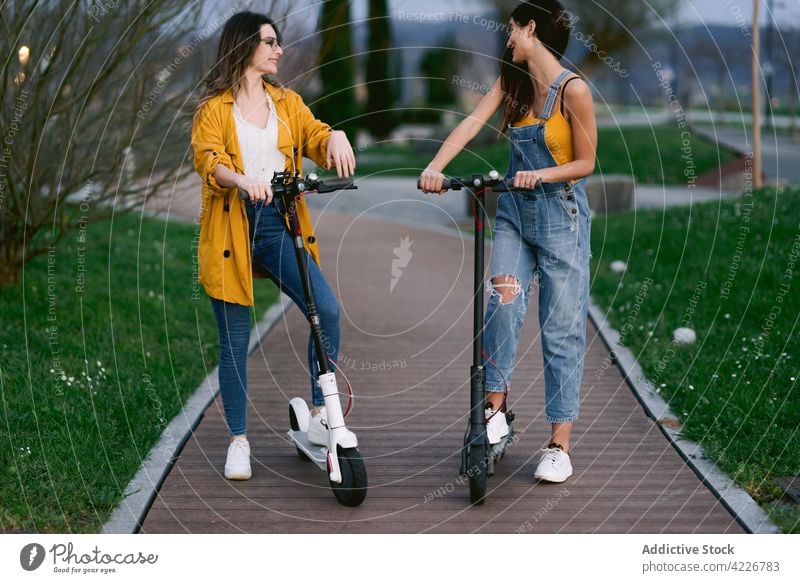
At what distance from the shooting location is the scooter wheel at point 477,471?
4.75 m

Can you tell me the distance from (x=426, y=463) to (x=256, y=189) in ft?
5.38

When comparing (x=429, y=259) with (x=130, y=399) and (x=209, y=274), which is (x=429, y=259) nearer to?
(x=130, y=399)

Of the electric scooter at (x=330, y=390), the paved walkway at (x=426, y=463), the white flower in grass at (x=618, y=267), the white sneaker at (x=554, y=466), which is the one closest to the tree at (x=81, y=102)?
the paved walkway at (x=426, y=463)

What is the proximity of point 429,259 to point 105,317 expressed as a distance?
463cm

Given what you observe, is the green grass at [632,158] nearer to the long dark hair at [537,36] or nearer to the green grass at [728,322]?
the green grass at [728,322]

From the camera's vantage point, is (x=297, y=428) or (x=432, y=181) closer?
(x=432, y=181)

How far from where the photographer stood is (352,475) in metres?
4.75

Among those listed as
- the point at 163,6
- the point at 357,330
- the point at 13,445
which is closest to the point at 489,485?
the point at 13,445

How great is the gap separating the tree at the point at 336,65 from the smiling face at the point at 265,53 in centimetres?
34

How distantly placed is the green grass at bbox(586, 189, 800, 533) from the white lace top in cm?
243

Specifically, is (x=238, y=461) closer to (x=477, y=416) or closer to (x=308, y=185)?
(x=477, y=416)

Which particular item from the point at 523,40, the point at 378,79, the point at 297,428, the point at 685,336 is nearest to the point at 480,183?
the point at 523,40

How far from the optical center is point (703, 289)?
8828 mm

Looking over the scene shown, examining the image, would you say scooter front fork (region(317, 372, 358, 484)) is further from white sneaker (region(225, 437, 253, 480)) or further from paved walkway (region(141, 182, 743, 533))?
white sneaker (region(225, 437, 253, 480))
